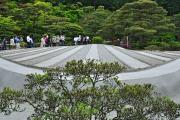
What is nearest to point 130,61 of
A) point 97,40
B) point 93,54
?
point 93,54

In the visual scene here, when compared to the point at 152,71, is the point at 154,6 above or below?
above

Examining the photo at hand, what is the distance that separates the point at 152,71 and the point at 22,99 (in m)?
8.62

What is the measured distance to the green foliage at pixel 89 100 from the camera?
5.84 m

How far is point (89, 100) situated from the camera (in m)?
5.99

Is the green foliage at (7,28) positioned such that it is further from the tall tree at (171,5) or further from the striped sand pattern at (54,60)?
the tall tree at (171,5)

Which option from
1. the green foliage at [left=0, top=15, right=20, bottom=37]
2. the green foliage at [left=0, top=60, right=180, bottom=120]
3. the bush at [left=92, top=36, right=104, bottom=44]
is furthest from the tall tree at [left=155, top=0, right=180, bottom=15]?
the green foliage at [left=0, top=60, right=180, bottom=120]

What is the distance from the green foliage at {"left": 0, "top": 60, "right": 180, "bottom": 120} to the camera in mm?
5836

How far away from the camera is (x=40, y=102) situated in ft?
20.1

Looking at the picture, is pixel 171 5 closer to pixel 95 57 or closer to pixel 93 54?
pixel 93 54

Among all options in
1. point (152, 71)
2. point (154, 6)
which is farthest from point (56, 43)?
point (152, 71)

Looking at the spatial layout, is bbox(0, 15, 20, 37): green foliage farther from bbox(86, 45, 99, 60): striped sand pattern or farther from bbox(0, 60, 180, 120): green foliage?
bbox(0, 60, 180, 120): green foliage

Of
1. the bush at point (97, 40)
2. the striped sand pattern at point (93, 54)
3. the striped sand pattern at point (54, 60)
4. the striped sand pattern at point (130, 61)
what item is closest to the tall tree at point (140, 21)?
the bush at point (97, 40)

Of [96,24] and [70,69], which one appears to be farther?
[96,24]

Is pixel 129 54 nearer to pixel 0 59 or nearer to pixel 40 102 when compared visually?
pixel 0 59
